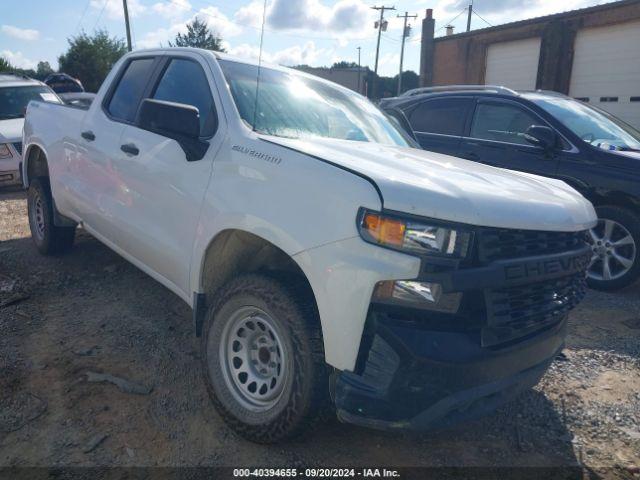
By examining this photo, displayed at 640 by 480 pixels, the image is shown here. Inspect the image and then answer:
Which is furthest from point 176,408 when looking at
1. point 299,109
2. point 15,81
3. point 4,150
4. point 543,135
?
point 15,81

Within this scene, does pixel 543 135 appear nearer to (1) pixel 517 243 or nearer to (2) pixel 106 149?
(1) pixel 517 243

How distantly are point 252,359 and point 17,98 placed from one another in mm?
9825

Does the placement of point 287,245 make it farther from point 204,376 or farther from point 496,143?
point 496,143

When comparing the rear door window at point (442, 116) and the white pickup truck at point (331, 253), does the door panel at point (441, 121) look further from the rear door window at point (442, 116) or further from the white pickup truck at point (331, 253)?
the white pickup truck at point (331, 253)

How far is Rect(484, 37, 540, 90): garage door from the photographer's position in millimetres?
19250

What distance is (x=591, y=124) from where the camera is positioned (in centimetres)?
552

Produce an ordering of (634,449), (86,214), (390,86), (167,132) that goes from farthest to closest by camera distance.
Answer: (390,86)
(86,214)
(167,132)
(634,449)

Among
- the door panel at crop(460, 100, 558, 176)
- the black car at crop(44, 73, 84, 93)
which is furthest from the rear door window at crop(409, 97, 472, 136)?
the black car at crop(44, 73, 84, 93)

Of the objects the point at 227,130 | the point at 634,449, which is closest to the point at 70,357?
the point at 227,130

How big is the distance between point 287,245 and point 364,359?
588 mm

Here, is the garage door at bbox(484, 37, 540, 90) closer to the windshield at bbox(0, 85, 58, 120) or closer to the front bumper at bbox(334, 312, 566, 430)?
the windshield at bbox(0, 85, 58, 120)

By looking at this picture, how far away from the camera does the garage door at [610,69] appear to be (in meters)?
15.4

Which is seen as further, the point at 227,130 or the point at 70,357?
the point at 70,357

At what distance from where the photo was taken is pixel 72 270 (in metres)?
4.83
